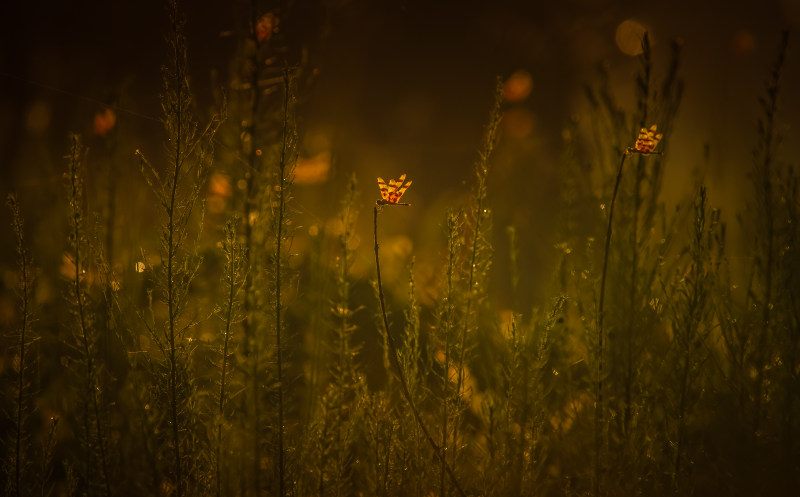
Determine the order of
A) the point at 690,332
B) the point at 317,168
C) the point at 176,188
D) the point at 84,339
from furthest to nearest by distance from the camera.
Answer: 1. the point at 317,168
2. the point at 690,332
3. the point at 84,339
4. the point at 176,188

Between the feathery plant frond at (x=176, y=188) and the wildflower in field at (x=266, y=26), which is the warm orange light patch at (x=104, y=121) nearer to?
the feathery plant frond at (x=176, y=188)

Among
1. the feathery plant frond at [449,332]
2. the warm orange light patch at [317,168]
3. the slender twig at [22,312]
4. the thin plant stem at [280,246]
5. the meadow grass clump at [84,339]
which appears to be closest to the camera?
the meadow grass clump at [84,339]

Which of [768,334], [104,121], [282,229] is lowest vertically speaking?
[768,334]

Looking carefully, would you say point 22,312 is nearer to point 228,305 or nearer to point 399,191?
point 228,305

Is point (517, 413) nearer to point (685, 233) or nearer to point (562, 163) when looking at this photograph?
point (685, 233)

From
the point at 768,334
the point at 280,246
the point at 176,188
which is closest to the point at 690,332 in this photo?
the point at 768,334

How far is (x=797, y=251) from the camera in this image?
3918 millimetres

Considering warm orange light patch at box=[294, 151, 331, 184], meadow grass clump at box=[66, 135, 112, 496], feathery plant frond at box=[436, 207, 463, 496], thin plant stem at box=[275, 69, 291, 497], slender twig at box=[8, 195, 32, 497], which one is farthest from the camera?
warm orange light patch at box=[294, 151, 331, 184]

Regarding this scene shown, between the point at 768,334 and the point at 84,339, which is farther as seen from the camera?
the point at 768,334

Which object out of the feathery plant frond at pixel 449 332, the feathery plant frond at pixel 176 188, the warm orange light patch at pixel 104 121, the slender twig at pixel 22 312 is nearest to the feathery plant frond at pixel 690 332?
the feathery plant frond at pixel 449 332

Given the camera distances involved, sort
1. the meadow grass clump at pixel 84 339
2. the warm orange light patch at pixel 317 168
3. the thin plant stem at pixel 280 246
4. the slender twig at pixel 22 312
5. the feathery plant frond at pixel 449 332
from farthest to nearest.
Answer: the warm orange light patch at pixel 317 168 < the feathery plant frond at pixel 449 332 < the thin plant stem at pixel 280 246 < the slender twig at pixel 22 312 < the meadow grass clump at pixel 84 339

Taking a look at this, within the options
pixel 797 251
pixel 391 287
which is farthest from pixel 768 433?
pixel 391 287

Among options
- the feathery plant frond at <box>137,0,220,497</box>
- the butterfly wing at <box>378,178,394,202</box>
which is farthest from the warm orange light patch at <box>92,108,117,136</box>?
the butterfly wing at <box>378,178,394,202</box>

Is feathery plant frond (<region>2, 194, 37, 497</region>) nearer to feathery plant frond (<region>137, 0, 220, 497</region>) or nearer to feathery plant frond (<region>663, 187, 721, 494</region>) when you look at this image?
feathery plant frond (<region>137, 0, 220, 497</region>)
